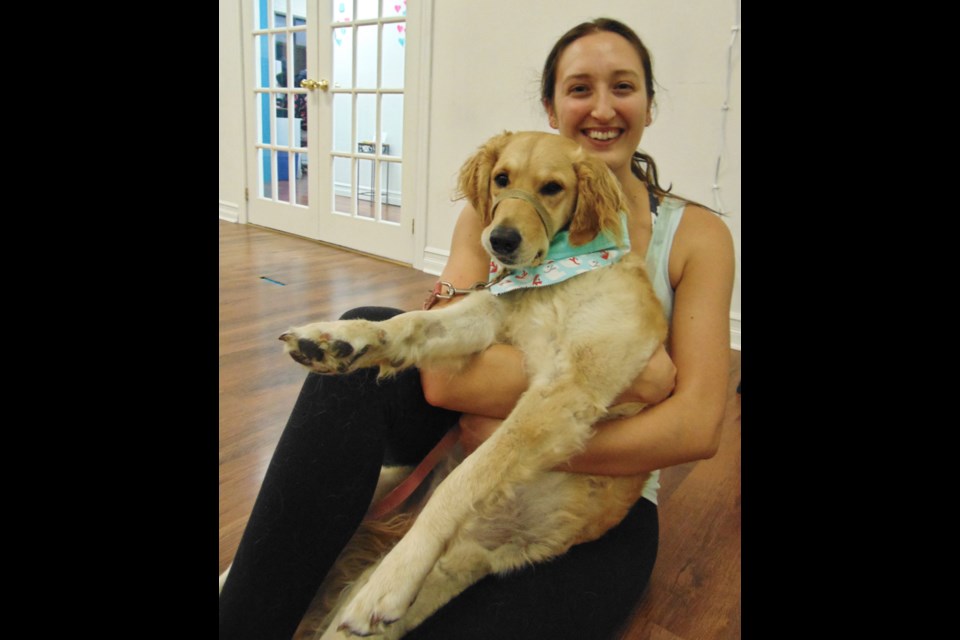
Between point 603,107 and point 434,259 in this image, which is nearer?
point 603,107

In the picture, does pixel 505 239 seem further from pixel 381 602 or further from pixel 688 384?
pixel 381 602

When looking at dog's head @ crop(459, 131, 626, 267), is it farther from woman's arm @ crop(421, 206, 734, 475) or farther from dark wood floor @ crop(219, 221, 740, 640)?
dark wood floor @ crop(219, 221, 740, 640)

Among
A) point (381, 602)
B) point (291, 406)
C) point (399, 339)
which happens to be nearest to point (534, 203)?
point (399, 339)

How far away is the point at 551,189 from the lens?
114 cm

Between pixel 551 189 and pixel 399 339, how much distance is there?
0.42 metres

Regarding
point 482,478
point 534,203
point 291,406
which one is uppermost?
point 534,203

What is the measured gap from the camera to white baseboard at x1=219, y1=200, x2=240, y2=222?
4.50m

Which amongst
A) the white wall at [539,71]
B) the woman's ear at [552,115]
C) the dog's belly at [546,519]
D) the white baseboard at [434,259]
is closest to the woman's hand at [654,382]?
the dog's belly at [546,519]

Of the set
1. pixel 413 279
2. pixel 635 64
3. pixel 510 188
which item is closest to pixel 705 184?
pixel 413 279

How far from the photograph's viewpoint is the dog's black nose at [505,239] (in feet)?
3.48

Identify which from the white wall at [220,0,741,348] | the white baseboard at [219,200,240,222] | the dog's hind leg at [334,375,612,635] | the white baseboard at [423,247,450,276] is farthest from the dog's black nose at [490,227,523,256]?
the white baseboard at [219,200,240,222]

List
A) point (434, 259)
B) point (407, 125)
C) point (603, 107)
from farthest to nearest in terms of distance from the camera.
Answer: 1. point (434, 259)
2. point (407, 125)
3. point (603, 107)

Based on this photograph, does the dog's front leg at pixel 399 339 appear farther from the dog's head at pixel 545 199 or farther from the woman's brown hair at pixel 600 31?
the woman's brown hair at pixel 600 31
